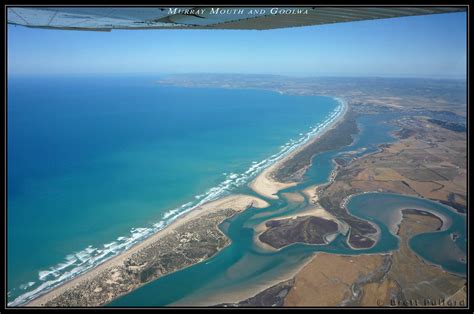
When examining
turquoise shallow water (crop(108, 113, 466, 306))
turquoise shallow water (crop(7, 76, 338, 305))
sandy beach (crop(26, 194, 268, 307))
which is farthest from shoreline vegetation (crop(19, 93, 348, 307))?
turquoise shallow water (crop(7, 76, 338, 305))

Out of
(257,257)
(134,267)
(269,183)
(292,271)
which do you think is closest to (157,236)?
(134,267)

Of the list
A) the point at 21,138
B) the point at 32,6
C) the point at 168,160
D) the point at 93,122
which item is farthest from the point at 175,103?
the point at 32,6

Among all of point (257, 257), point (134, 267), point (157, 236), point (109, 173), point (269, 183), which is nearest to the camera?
point (134, 267)

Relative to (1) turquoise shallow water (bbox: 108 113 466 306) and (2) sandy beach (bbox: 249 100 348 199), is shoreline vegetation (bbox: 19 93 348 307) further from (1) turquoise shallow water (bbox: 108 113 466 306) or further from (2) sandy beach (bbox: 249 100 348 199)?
(2) sandy beach (bbox: 249 100 348 199)

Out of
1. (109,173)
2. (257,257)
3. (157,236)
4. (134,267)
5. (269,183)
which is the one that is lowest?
(134,267)

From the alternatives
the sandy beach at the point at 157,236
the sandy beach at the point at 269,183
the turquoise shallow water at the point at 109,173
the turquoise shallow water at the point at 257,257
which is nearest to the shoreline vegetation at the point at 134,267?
the sandy beach at the point at 157,236

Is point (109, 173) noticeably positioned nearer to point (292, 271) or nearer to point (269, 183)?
point (269, 183)

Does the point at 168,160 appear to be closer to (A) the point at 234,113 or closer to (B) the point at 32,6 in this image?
(B) the point at 32,6
